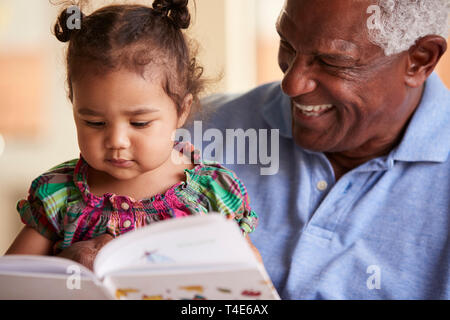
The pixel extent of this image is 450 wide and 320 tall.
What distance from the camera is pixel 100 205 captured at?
1.42m

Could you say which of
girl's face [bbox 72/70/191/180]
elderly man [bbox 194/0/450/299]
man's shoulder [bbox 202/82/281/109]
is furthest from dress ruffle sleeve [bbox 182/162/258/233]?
man's shoulder [bbox 202/82/281/109]

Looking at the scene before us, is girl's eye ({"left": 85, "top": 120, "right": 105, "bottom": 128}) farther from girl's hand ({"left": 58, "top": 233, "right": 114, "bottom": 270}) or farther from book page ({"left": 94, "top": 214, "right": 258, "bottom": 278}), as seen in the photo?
book page ({"left": 94, "top": 214, "right": 258, "bottom": 278})

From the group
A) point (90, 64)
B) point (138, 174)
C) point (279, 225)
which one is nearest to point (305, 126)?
point (279, 225)

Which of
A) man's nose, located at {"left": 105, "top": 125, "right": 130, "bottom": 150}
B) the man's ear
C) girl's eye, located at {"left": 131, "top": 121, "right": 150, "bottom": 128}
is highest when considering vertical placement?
the man's ear

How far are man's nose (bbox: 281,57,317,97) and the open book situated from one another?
0.73m

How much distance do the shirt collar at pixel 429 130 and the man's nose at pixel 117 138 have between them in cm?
72

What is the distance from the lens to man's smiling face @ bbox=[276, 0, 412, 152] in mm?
1573

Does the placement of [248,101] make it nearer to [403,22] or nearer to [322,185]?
[322,185]

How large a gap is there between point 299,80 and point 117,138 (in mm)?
610

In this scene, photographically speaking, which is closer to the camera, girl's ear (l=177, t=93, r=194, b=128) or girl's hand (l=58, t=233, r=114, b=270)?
girl's hand (l=58, t=233, r=114, b=270)

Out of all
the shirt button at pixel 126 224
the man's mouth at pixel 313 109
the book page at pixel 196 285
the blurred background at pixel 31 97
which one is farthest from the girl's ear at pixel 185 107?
the blurred background at pixel 31 97

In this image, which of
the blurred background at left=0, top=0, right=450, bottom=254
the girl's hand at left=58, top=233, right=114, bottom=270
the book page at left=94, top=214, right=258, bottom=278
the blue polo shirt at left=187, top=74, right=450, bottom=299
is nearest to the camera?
the book page at left=94, top=214, right=258, bottom=278

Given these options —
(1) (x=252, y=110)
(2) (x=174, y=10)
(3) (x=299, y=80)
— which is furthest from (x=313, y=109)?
(2) (x=174, y=10)

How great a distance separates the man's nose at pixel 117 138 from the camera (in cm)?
131
